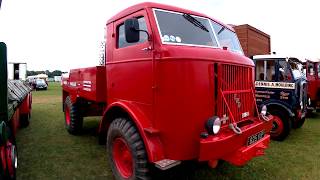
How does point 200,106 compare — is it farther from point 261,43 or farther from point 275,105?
point 261,43

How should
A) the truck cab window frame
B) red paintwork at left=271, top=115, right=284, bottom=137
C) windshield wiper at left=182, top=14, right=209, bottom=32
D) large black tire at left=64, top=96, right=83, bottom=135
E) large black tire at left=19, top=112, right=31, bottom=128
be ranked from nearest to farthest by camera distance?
windshield wiper at left=182, top=14, right=209, bottom=32 → large black tire at left=64, top=96, right=83, bottom=135 → red paintwork at left=271, top=115, right=284, bottom=137 → the truck cab window frame → large black tire at left=19, top=112, right=31, bottom=128

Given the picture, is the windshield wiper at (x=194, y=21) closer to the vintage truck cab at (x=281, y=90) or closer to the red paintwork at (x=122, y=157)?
the red paintwork at (x=122, y=157)

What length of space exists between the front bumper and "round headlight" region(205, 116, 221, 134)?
0.23ft

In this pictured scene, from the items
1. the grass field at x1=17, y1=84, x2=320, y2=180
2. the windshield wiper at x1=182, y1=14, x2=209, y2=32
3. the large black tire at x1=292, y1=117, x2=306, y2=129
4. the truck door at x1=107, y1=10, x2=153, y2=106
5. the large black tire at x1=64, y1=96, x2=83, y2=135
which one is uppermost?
the windshield wiper at x1=182, y1=14, x2=209, y2=32

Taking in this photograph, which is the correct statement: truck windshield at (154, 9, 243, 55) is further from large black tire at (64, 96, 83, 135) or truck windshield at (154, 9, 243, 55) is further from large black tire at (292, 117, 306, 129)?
large black tire at (292, 117, 306, 129)

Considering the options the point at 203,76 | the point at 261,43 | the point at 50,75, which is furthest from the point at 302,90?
the point at 50,75

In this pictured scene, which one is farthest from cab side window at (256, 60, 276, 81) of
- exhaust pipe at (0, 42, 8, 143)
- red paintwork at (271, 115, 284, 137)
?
exhaust pipe at (0, 42, 8, 143)

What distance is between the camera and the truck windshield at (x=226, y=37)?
4.74 m

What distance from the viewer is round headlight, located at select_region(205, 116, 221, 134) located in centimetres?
362

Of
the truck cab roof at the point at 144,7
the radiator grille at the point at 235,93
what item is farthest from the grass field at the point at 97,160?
the truck cab roof at the point at 144,7

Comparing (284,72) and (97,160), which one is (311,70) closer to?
(284,72)

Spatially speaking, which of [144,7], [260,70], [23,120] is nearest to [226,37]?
[144,7]

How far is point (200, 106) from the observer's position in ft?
12.3

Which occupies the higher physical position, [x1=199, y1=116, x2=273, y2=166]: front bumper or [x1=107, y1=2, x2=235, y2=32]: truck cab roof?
[x1=107, y1=2, x2=235, y2=32]: truck cab roof
